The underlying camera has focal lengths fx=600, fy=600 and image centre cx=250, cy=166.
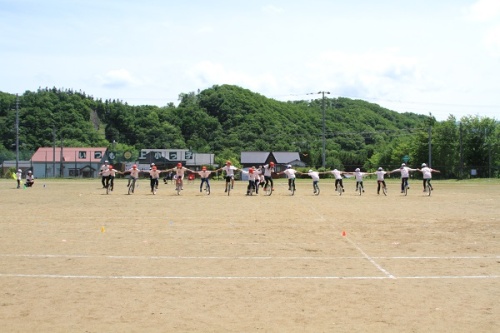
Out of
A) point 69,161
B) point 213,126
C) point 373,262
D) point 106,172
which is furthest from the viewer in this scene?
point 213,126

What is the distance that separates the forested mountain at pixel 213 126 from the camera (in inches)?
4316

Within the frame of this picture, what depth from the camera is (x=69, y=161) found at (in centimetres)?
10112

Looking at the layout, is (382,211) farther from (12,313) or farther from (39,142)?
(39,142)

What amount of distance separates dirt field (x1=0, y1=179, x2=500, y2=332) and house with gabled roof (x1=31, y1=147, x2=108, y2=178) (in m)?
84.7

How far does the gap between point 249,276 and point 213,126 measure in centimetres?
11325

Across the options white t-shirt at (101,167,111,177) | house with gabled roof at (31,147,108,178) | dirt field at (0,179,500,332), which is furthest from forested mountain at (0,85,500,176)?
dirt field at (0,179,500,332)

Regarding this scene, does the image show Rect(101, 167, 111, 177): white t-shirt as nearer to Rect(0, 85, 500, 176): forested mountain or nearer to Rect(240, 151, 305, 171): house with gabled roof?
Rect(0, 85, 500, 176): forested mountain

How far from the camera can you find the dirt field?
22.7 feet

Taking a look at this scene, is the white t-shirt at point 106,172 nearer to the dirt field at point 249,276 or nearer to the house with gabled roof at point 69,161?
the dirt field at point 249,276

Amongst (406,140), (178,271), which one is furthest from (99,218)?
(406,140)

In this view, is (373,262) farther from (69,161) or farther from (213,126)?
(213,126)

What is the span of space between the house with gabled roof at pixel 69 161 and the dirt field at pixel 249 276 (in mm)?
84744

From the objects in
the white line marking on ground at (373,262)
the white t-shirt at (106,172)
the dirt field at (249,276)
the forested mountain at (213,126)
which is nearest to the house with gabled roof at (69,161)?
the forested mountain at (213,126)

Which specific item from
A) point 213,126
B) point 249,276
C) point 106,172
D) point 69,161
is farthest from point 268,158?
point 249,276
